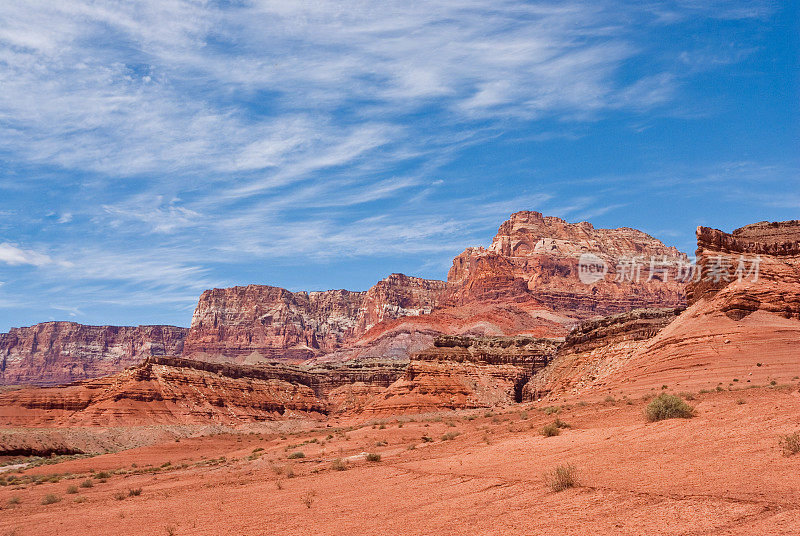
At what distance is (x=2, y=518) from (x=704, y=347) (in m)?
33.4

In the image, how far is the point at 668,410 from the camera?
17797 mm

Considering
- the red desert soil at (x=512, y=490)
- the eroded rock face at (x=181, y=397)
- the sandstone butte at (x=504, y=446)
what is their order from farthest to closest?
the eroded rock face at (x=181, y=397) → the sandstone butte at (x=504, y=446) → the red desert soil at (x=512, y=490)

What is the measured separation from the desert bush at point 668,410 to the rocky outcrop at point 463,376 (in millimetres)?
46369

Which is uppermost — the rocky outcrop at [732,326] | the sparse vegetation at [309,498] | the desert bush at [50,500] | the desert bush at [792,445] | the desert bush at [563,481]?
the rocky outcrop at [732,326]

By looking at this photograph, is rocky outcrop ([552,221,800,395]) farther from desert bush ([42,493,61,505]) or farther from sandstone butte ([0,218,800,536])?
desert bush ([42,493,61,505])

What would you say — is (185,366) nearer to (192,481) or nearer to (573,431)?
(192,481)

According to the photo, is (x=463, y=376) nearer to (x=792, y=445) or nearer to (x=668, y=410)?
(x=668, y=410)

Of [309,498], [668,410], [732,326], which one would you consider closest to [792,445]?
[668,410]

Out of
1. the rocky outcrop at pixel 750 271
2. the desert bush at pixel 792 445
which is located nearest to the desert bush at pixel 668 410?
the desert bush at pixel 792 445

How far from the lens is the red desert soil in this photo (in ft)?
29.4

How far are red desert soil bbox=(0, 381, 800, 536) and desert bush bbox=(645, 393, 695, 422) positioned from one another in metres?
0.59

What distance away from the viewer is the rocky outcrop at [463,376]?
65.2 m

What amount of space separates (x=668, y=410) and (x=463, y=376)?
52.0m

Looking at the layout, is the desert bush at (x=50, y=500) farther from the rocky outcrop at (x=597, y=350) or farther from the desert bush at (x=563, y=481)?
the rocky outcrop at (x=597, y=350)
